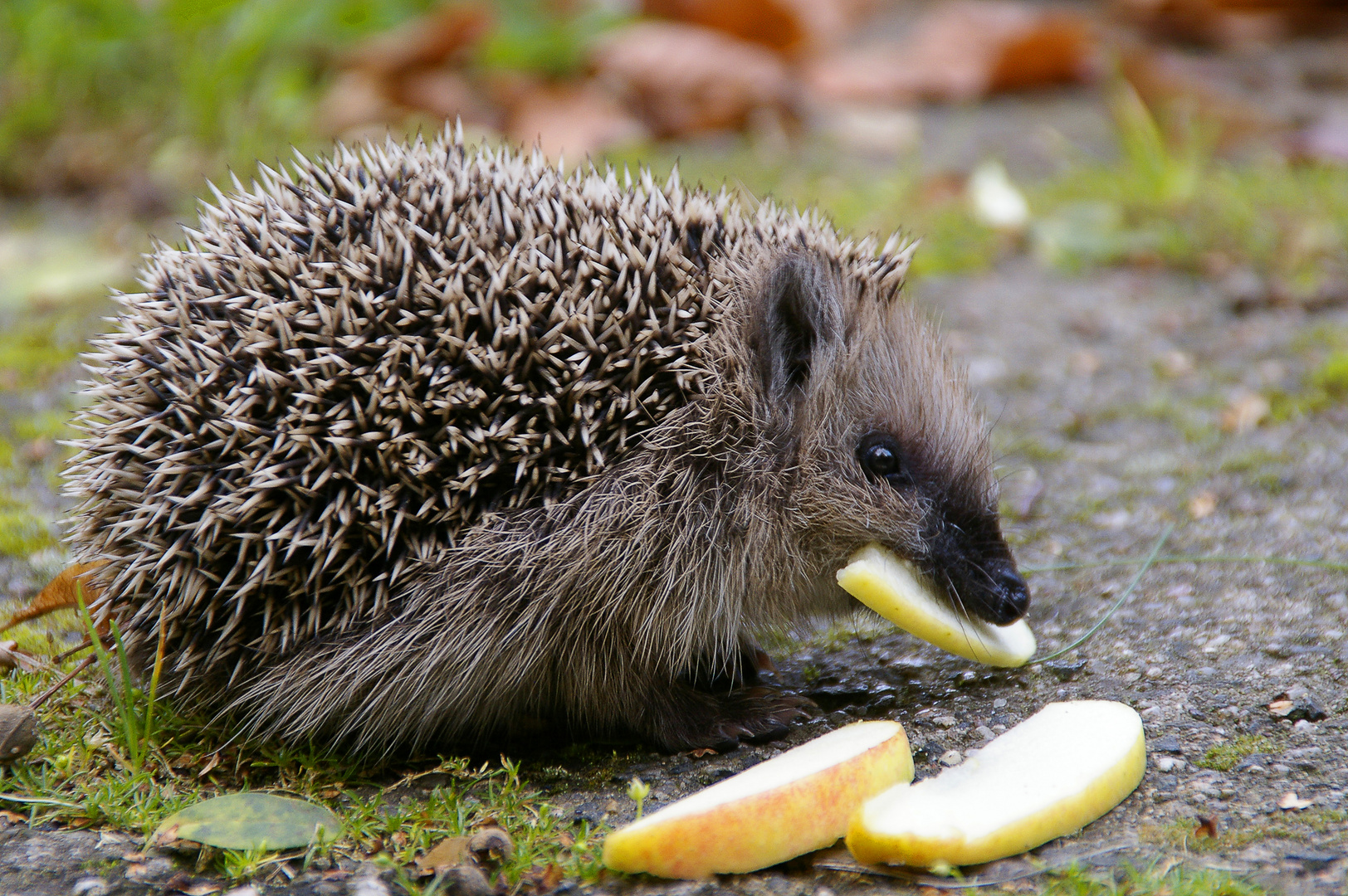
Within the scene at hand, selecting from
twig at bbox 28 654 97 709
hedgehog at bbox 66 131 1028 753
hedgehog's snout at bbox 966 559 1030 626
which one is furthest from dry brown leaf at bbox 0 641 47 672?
hedgehog's snout at bbox 966 559 1030 626

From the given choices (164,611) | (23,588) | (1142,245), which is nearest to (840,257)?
(164,611)

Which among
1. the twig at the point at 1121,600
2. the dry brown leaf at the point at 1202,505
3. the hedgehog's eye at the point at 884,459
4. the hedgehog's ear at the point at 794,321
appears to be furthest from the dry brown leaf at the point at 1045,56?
the hedgehog's eye at the point at 884,459

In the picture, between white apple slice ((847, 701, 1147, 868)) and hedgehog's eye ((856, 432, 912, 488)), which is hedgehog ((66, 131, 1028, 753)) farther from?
white apple slice ((847, 701, 1147, 868))

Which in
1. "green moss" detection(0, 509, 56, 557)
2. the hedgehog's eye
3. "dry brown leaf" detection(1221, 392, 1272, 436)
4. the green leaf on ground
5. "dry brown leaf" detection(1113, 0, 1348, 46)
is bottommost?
the green leaf on ground

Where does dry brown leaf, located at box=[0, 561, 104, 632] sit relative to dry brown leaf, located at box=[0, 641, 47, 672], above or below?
above

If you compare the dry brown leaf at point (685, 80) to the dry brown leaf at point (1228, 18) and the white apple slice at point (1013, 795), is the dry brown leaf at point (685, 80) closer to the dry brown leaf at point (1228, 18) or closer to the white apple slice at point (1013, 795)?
the dry brown leaf at point (1228, 18)

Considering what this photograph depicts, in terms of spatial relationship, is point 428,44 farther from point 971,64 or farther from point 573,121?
point 971,64
